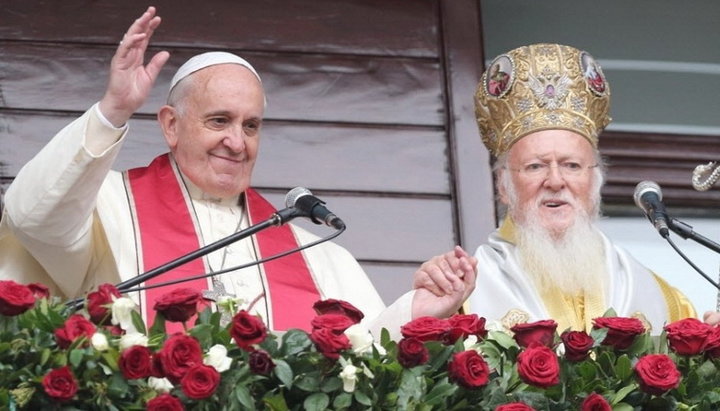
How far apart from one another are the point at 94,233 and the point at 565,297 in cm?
138

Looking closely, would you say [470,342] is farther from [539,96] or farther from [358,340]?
[539,96]

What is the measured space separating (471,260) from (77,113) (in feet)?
7.73

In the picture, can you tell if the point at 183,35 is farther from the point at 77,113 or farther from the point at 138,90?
the point at 138,90

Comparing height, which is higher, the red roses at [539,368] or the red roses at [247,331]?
the red roses at [247,331]

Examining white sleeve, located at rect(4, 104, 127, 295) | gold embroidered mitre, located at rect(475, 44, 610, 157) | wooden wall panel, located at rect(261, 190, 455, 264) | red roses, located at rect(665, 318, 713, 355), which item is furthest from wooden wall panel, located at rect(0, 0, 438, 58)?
red roses, located at rect(665, 318, 713, 355)

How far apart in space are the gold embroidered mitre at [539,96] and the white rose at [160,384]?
7.59 ft

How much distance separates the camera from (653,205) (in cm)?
577

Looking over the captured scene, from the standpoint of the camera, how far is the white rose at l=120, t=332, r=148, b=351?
16.4 feet

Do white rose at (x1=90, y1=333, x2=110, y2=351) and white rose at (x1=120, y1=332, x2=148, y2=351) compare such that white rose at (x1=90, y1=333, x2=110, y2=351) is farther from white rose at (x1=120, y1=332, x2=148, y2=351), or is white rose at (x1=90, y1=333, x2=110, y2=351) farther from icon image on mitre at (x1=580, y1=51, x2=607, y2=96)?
icon image on mitre at (x1=580, y1=51, x2=607, y2=96)

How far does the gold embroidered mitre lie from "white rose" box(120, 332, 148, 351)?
2.29 m

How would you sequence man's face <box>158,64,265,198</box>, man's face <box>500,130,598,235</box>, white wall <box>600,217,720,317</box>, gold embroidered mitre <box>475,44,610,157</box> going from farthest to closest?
white wall <box>600,217,720,317</box> → gold embroidered mitre <box>475,44,610,157</box> → man's face <box>500,130,598,235</box> → man's face <box>158,64,265,198</box>

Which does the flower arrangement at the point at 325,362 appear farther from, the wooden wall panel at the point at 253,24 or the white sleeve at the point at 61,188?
the wooden wall panel at the point at 253,24

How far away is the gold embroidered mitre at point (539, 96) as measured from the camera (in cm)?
710

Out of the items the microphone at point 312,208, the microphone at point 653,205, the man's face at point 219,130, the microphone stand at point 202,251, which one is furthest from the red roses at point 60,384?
the man's face at point 219,130
